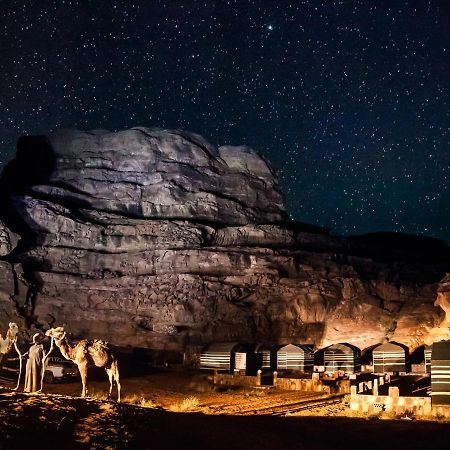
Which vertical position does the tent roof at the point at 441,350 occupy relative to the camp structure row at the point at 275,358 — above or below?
above

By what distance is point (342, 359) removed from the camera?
1523 inches

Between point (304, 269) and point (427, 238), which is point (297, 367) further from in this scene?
point (427, 238)

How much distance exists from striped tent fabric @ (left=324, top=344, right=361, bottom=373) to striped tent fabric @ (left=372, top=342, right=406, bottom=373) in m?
2.00

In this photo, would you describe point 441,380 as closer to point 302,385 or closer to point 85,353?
point 302,385

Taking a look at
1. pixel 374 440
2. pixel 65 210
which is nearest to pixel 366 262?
pixel 65 210

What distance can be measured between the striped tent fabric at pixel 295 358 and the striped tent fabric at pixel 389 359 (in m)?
5.02

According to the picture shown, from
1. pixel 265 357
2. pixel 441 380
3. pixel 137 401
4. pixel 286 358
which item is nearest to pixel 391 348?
pixel 286 358

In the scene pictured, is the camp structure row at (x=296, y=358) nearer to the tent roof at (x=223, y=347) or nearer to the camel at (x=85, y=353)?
the tent roof at (x=223, y=347)

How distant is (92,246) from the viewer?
5506 centimetres

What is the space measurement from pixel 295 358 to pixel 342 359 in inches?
138

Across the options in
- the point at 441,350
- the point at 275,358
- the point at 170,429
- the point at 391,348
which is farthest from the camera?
the point at 275,358

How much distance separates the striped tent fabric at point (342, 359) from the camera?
38.4m

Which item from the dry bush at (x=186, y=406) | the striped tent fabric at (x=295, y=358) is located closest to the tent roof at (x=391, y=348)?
the striped tent fabric at (x=295, y=358)

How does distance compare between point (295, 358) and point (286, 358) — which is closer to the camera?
point (295, 358)
